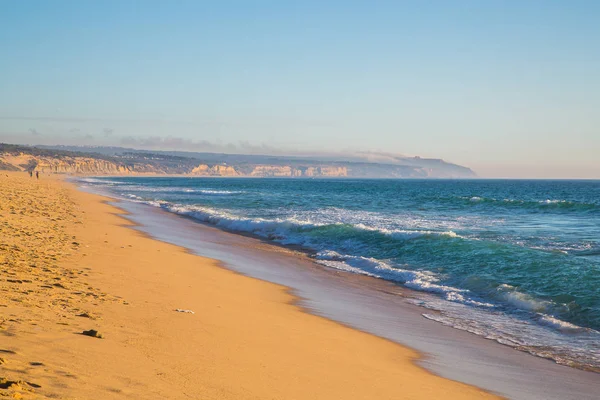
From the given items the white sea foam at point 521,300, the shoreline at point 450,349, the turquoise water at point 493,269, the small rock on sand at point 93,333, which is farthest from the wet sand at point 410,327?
the small rock on sand at point 93,333

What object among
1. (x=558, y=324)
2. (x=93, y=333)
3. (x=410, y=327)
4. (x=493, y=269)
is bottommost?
(x=410, y=327)

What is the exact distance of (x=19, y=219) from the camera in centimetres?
1827

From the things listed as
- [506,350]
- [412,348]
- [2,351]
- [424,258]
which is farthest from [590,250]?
[2,351]

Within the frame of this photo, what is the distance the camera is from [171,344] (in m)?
6.51

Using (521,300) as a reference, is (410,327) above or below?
below

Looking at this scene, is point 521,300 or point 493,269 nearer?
point 521,300

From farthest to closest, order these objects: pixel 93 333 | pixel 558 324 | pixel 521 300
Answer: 1. pixel 521 300
2. pixel 558 324
3. pixel 93 333

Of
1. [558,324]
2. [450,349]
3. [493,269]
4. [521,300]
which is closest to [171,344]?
[450,349]

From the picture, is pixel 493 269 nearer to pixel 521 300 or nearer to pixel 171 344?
pixel 521 300

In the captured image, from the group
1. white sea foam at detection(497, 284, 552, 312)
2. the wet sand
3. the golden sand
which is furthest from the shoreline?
white sea foam at detection(497, 284, 552, 312)

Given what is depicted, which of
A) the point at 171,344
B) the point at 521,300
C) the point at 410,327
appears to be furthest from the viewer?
the point at 521,300

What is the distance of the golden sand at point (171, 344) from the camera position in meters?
4.98

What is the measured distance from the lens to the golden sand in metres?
4.98

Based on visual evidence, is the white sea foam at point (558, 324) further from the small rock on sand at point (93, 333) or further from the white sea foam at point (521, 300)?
the small rock on sand at point (93, 333)
